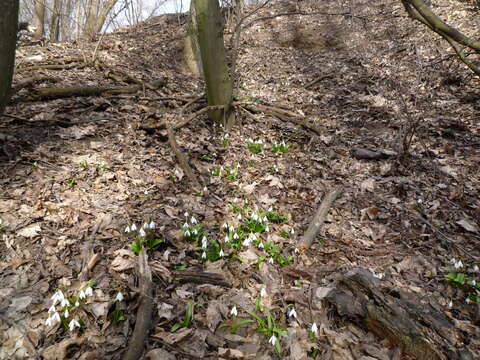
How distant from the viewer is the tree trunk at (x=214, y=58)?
5.37 m

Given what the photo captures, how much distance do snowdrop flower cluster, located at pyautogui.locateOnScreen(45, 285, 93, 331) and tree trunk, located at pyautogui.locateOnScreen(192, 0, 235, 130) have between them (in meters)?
4.41

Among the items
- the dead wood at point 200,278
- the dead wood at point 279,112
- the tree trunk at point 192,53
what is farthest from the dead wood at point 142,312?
the tree trunk at point 192,53

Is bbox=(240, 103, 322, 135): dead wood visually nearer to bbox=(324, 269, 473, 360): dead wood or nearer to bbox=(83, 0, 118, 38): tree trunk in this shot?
bbox=(324, 269, 473, 360): dead wood

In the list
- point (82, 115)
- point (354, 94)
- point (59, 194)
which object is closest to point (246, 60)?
point (354, 94)

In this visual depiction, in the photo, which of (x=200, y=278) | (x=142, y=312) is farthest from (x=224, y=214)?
(x=142, y=312)

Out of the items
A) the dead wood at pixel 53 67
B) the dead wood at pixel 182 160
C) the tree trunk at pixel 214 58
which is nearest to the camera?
the dead wood at pixel 182 160

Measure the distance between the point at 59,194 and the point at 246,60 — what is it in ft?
29.8

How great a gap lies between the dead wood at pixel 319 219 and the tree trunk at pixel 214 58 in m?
2.79

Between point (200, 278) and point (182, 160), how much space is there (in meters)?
2.23

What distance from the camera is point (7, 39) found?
9.96ft

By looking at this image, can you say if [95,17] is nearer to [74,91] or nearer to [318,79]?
[74,91]

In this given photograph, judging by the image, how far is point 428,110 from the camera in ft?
21.4

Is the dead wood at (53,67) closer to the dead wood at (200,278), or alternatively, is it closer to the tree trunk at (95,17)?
the tree trunk at (95,17)

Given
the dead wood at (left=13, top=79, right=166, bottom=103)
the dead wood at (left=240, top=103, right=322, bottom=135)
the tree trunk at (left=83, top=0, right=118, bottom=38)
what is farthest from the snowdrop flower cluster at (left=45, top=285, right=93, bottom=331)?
the tree trunk at (left=83, top=0, right=118, bottom=38)
